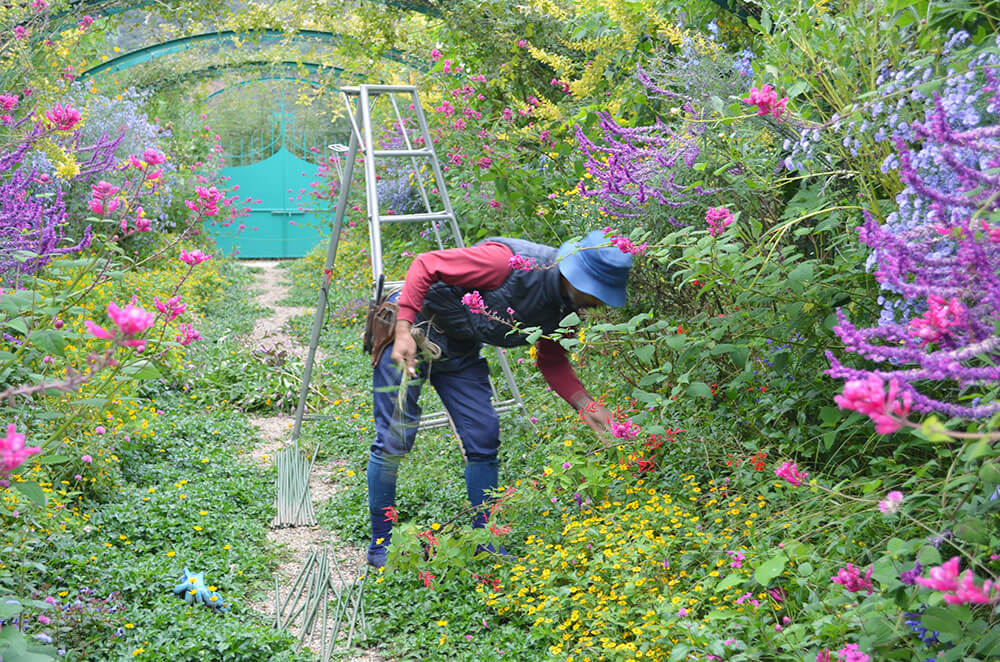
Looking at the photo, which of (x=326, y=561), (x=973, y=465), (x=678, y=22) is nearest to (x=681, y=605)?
(x=973, y=465)

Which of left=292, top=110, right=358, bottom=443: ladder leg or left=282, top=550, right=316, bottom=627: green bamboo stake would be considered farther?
left=292, top=110, right=358, bottom=443: ladder leg

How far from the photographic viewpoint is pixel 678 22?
15.4 ft

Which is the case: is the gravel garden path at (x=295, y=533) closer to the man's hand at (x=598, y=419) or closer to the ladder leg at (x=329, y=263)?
the ladder leg at (x=329, y=263)

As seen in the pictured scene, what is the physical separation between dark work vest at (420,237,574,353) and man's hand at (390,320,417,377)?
0.76 feet

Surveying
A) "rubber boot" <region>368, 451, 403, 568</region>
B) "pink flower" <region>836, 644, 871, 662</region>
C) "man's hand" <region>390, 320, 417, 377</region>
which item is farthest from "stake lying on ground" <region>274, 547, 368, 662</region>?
"pink flower" <region>836, 644, 871, 662</region>

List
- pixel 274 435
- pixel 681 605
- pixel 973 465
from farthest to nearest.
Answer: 1. pixel 274 435
2. pixel 681 605
3. pixel 973 465

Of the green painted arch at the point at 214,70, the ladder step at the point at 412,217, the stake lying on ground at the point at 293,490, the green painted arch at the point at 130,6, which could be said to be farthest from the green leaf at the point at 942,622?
the green painted arch at the point at 214,70

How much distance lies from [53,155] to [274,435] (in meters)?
2.30

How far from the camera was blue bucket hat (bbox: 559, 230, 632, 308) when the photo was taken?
3424mm

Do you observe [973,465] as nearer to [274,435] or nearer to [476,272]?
[476,272]

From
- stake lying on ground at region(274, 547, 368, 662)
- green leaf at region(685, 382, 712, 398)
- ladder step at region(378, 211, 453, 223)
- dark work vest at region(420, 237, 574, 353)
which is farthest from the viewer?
ladder step at region(378, 211, 453, 223)

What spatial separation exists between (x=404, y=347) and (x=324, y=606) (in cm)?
114

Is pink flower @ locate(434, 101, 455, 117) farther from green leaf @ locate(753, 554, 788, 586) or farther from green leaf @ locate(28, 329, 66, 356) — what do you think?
green leaf @ locate(753, 554, 788, 586)

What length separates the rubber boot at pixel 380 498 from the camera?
385 centimetres
